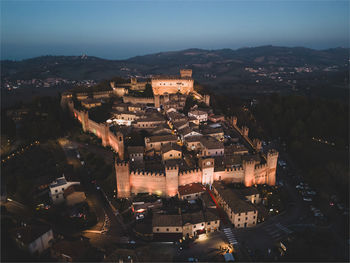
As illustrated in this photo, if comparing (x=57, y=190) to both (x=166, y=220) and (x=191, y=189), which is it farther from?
(x=191, y=189)

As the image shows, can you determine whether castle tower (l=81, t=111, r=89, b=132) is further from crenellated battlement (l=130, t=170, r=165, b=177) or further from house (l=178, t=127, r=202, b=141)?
crenellated battlement (l=130, t=170, r=165, b=177)

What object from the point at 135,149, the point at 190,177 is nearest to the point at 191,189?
the point at 190,177

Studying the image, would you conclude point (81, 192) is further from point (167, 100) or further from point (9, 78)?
point (9, 78)

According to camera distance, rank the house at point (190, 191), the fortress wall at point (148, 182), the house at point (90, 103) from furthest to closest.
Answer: the house at point (90, 103), the fortress wall at point (148, 182), the house at point (190, 191)

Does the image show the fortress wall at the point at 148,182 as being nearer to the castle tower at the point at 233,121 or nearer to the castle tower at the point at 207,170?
the castle tower at the point at 207,170

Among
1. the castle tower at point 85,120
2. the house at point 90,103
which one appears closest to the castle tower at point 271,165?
the castle tower at point 85,120
